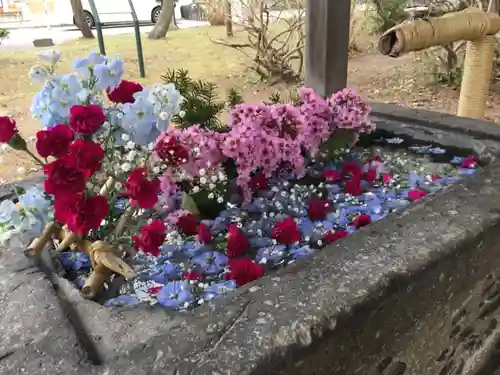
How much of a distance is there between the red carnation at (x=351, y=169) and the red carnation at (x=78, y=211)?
939 mm

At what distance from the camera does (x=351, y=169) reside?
174 cm

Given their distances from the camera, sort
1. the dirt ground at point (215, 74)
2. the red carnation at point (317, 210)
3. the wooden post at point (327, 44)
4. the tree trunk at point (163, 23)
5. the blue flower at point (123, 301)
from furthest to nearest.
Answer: the tree trunk at point (163, 23), the dirt ground at point (215, 74), the wooden post at point (327, 44), the red carnation at point (317, 210), the blue flower at point (123, 301)

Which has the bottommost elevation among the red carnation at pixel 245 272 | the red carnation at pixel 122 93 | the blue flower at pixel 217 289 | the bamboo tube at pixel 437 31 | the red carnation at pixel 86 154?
the blue flower at pixel 217 289

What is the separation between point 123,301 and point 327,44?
1.34 m

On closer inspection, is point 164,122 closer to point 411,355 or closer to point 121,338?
point 121,338

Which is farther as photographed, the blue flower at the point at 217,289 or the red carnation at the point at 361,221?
the red carnation at the point at 361,221

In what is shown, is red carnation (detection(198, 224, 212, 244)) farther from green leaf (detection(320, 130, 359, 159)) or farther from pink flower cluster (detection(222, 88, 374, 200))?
green leaf (detection(320, 130, 359, 159))

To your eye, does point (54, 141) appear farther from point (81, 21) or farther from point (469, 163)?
point (81, 21)

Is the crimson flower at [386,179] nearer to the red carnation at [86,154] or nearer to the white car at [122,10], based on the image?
the red carnation at [86,154]

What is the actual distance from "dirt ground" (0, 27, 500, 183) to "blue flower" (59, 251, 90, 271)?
9.79 feet

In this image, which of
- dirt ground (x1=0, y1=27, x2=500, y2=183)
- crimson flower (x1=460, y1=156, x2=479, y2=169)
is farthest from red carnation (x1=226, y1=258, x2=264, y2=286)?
dirt ground (x1=0, y1=27, x2=500, y2=183)

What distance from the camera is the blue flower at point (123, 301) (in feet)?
3.45

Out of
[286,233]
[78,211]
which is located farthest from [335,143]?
[78,211]

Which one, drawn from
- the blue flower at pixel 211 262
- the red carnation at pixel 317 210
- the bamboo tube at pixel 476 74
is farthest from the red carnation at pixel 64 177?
the bamboo tube at pixel 476 74
